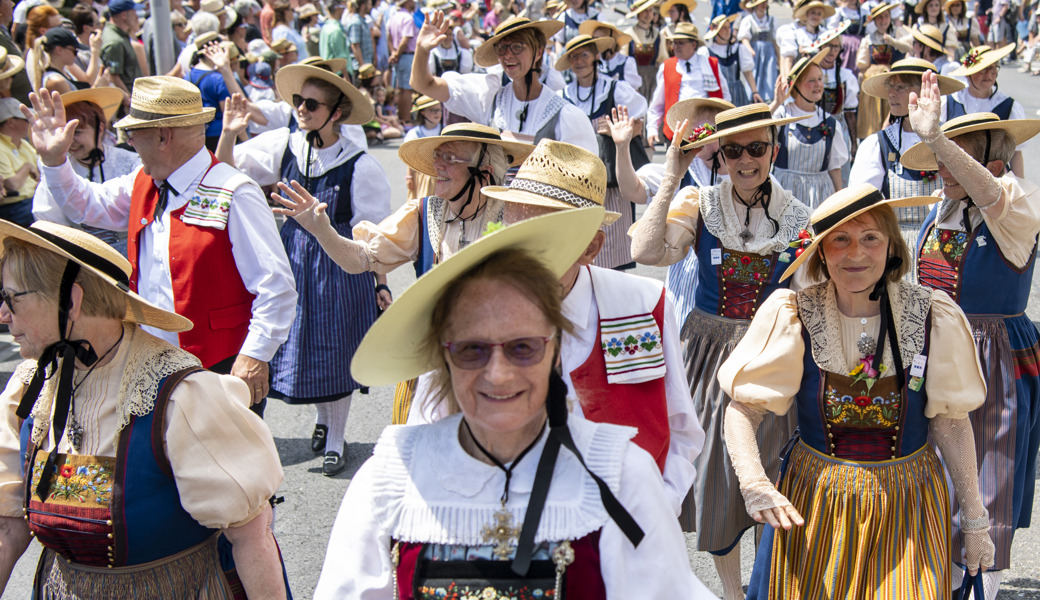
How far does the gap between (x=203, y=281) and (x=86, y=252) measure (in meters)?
1.45

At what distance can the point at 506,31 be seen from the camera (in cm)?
620

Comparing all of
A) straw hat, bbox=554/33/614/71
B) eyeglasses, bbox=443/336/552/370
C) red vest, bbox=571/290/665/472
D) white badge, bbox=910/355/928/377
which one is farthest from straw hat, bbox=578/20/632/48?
eyeglasses, bbox=443/336/552/370

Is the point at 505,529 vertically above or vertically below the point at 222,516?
above

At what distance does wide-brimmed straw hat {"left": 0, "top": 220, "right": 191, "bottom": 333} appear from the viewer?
250 centimetres

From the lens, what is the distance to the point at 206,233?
399 centimetres

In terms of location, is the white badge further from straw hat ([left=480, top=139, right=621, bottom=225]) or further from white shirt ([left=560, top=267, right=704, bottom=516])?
straw hat ([left=480, top=139, right=621, bottom=225])

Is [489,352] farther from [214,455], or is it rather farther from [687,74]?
[687,74]

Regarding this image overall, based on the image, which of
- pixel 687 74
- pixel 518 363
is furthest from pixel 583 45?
pixel 518 363

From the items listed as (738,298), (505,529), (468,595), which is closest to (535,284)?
(505,529)

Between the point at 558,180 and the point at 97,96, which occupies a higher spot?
the point at 97,96

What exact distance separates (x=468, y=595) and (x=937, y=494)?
189cm

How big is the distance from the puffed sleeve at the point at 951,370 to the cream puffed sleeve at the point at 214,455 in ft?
6.40

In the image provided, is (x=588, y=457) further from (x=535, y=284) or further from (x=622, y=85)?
(x=622, y=85)

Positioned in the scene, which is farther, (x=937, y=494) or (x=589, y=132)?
(x=589, y=132)
